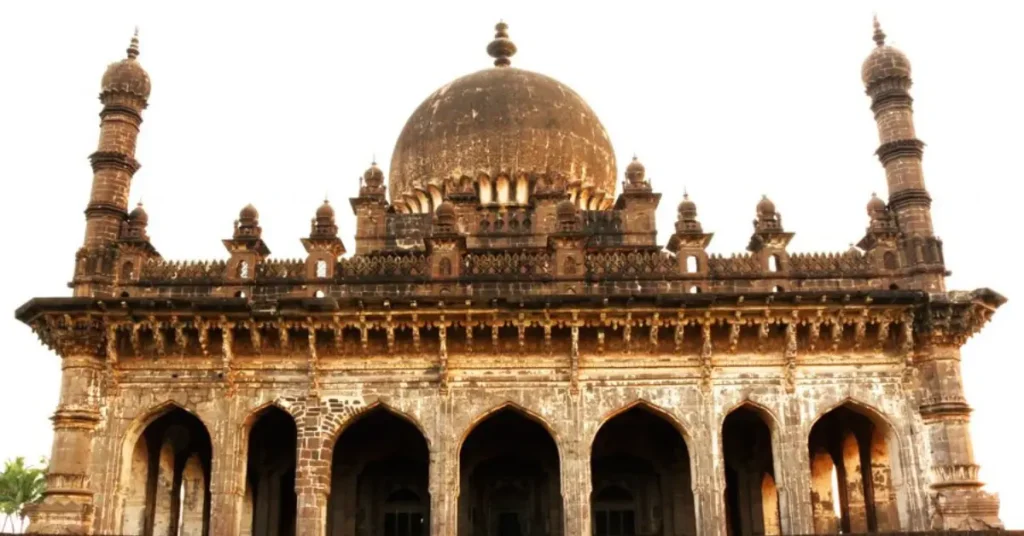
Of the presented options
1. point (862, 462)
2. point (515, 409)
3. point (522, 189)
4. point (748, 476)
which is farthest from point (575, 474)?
point (522, 189)

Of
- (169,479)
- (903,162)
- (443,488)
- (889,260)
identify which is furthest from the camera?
(169,479)

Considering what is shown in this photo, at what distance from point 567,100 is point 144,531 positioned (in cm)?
1308

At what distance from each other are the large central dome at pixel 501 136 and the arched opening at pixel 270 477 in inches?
252

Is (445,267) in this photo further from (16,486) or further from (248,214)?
(16,486)

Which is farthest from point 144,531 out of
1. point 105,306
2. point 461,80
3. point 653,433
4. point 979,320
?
point 979,320

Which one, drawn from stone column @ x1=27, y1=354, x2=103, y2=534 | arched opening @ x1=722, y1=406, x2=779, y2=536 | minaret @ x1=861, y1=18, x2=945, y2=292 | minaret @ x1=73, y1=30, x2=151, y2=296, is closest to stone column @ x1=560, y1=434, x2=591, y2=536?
arched opening @ x1=722, y1=406, x2=779, y2=536

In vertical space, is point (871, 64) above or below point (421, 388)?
above

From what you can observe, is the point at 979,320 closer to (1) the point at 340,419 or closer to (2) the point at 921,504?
(2) the point at 921,504

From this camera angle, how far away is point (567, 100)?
73.7ft

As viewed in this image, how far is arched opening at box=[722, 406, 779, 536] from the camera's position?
717 inches

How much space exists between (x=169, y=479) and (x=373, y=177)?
7.45 metres

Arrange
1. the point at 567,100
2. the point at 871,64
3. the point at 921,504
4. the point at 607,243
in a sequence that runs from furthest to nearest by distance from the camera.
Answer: the point at 567,100 → the point at 607,243 → the point at 871,64 → the point at 921,504

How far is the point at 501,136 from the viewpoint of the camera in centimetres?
2117

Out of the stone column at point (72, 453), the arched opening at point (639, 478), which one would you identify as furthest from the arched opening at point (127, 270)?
the arched opening at point (639, 478)
